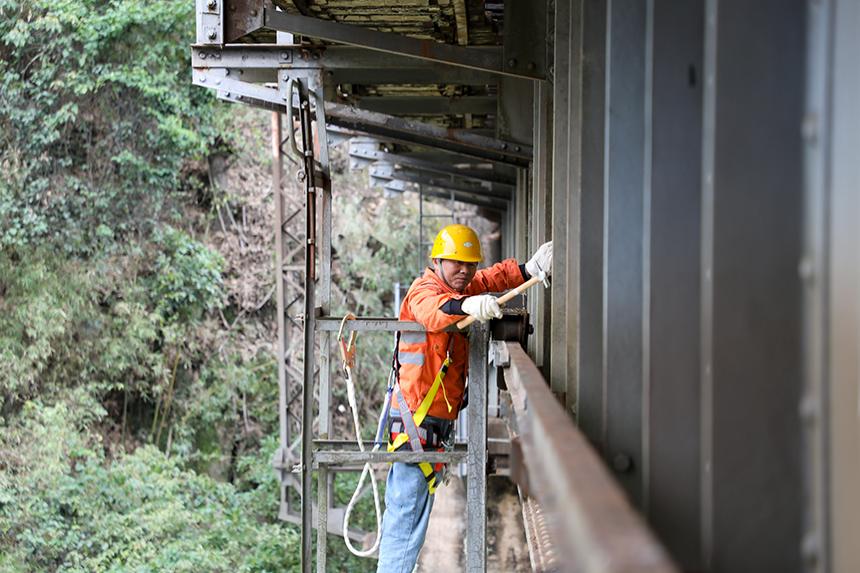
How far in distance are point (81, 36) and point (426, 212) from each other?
1183 cm

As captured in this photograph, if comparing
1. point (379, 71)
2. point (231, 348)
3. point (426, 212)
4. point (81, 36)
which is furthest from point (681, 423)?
point (426, 212)

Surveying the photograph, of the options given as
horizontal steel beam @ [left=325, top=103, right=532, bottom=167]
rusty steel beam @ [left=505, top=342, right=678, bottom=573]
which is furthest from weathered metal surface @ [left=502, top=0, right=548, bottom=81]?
rusty steel beam @ [left=505, top=342, right=678, bottom=573]

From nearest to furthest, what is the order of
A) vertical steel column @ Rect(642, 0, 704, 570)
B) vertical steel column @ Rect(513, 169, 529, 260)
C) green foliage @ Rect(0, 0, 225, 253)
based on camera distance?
vertical steel column @ Rect(642, 0, 704, 570) < vertical steel column @ Rect(513, 169, 529, 260) < green foliage @ Rect(0, 0, 225, 253)

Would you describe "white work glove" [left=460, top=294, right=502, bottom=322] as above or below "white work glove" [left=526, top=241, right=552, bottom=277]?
below

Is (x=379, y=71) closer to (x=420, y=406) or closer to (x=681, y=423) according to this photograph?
(x=420, y=406)

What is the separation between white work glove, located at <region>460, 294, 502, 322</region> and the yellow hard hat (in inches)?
26.8

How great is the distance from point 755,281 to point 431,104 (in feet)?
30.9

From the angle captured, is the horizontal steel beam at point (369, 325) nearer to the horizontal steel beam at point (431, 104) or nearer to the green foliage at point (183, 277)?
the horizontal steel beam at point (431, 104)

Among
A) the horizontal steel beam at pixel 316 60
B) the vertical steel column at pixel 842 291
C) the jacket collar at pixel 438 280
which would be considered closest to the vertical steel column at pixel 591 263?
the vertical steel column at pixel 842 291

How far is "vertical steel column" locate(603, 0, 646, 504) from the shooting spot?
9.57ft

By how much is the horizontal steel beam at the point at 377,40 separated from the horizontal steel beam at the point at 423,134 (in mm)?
2180

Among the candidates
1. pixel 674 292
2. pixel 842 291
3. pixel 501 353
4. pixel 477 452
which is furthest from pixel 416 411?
pixel 842 291

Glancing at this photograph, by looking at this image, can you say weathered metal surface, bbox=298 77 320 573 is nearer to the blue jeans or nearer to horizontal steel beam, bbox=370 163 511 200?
the blue jeans

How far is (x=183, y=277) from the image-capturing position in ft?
69.2
